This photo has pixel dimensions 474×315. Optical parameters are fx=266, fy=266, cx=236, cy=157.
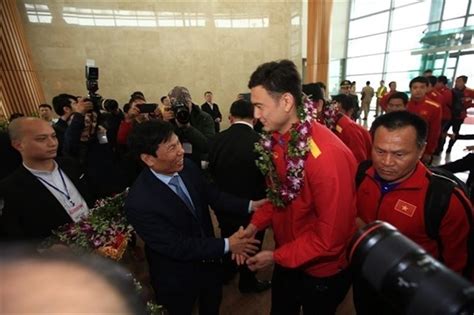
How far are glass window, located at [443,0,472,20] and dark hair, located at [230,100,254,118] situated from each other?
1043 cm

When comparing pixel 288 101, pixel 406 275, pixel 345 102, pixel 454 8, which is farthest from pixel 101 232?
pixel 454 8

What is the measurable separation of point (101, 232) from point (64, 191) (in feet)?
1.85

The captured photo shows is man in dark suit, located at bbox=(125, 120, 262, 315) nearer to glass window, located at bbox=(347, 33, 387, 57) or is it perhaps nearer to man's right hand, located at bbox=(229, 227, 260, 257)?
man's right hand, located at bbox=(229, 227, 260, 257)

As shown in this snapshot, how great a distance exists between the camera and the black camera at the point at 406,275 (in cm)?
47

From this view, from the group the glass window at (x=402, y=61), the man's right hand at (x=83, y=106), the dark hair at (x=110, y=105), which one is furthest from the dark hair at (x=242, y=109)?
the glass window at (x=402, y=61)

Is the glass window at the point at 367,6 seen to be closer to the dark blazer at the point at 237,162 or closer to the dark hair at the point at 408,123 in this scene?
the dark blazer at the point at 237,162

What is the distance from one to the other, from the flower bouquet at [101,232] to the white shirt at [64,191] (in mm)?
165

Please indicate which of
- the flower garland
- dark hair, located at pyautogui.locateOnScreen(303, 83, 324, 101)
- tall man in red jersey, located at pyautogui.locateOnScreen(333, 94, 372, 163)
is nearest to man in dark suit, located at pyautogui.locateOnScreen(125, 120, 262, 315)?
the flower garland

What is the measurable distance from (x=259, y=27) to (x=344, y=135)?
7319 millimetres

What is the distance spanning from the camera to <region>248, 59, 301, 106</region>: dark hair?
4.10 feet

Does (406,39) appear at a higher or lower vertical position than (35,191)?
higher

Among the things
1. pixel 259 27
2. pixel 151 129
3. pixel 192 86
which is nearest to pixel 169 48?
pixel 192 86

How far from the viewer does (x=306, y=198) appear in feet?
4.34

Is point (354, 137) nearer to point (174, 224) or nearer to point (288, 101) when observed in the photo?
point (288, 101)
